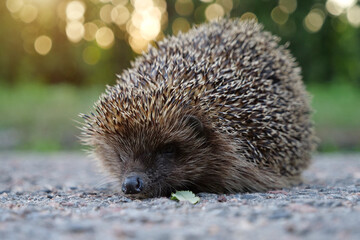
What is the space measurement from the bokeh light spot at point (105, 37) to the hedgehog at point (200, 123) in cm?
1750

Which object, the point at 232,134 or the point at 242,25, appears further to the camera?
the point at 242,25

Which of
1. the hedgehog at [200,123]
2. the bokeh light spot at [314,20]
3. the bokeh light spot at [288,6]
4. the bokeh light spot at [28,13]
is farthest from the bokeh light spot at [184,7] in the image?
the hedgehog at [200,123]

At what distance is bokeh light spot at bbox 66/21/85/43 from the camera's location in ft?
67.9

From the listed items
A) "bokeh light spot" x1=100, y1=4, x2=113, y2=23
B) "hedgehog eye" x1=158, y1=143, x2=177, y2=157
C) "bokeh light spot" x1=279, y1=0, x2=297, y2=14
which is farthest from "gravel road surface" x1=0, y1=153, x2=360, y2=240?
"bokeh light spot" x1=100, y1=4, x2=113, y2=23

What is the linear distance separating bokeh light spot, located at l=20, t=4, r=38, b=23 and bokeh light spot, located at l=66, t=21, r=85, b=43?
1498 mm

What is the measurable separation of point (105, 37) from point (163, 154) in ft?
60.9

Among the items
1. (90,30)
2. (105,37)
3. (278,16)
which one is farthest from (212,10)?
(90,30)

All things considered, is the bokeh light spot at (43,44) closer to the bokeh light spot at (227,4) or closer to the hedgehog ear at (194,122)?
the bokeh light spot at (227,4)

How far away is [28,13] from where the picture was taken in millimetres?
20266

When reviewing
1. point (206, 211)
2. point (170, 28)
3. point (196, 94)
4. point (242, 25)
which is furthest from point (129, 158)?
point (170, 28)

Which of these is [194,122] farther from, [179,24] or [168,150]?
[179,24]

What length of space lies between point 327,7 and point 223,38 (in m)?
17.3

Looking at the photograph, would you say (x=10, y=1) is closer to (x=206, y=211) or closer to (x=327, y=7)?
(x=327, y=7)

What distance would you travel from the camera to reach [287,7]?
19891 mm
